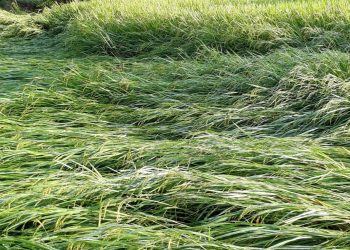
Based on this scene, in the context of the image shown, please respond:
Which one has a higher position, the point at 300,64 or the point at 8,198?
the point at 8,198

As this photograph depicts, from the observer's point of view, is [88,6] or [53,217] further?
[88,6]

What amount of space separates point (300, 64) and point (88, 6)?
3943 mm

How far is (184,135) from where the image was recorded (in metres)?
2.80

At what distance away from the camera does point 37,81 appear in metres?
3.80

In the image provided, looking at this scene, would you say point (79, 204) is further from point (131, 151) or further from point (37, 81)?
point (37, 81)


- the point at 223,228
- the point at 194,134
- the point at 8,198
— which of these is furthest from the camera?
the point at 194,134

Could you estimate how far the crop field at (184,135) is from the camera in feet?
5.80

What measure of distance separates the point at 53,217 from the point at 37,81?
7.13ft

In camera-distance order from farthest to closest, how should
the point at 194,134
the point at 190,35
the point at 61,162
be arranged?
the point at 190,35
the point at 194,134
the point at 61,162

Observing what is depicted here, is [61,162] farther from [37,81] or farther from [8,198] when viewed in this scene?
[37,81]

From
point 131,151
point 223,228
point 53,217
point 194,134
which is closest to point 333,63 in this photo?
point 194,134

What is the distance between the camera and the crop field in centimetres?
177

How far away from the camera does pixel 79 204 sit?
197cm

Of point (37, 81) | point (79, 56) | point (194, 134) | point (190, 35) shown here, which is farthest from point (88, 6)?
point (194, 134)
